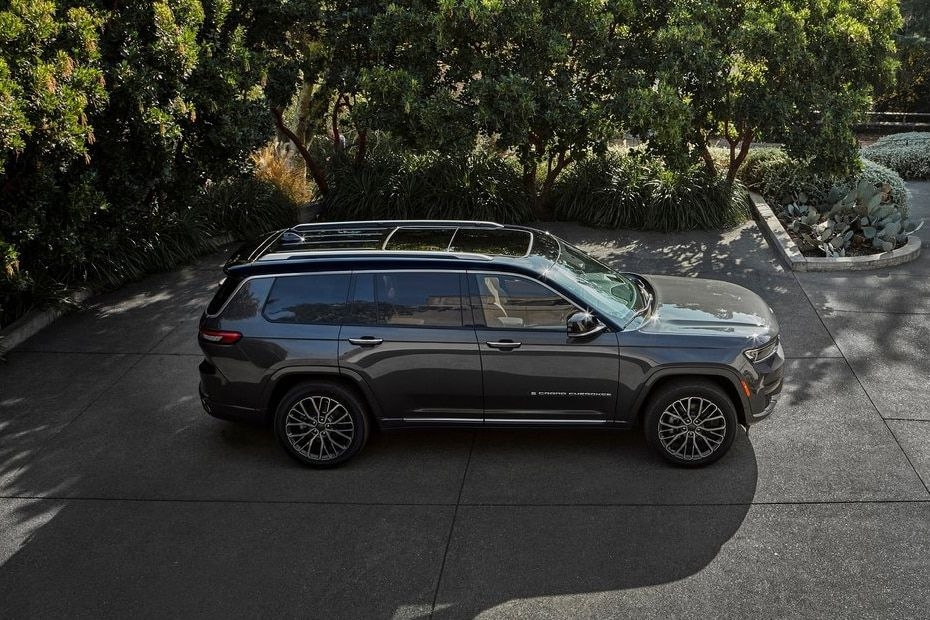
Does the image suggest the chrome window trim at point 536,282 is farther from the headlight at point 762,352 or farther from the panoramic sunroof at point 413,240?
the headlight at point 762,352

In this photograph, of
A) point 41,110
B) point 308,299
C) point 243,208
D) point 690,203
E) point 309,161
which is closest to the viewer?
point 308,299

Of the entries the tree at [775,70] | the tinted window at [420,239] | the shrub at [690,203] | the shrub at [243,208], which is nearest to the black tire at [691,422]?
the tinted window at [420,239]

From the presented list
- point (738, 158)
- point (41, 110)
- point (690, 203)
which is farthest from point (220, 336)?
point (738, 158)

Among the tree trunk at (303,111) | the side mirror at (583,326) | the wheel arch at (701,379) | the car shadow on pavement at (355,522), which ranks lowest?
the car shadow on pavement at (355,522)

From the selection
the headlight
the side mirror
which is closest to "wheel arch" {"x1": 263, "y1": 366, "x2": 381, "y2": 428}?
the side mirror

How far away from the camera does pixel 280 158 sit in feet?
49.3

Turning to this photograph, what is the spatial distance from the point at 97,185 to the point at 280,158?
4.97m

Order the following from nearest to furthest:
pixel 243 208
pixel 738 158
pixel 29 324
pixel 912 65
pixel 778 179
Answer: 1. pixel 29 324
2. pixel 243 208
3. pixel 738 158
4. pixel 778 179
5. pixel 912 65

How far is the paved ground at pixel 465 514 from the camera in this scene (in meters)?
5.68

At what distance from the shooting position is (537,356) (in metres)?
6.92

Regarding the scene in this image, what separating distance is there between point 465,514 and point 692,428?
187 centimetres

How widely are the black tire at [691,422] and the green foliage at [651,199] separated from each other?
6536 mm

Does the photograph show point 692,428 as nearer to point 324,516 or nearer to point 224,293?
point 324,516

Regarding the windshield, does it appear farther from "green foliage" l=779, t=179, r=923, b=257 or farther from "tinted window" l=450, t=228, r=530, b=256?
"green foliage" l=779, t=179, r=923, b=257
